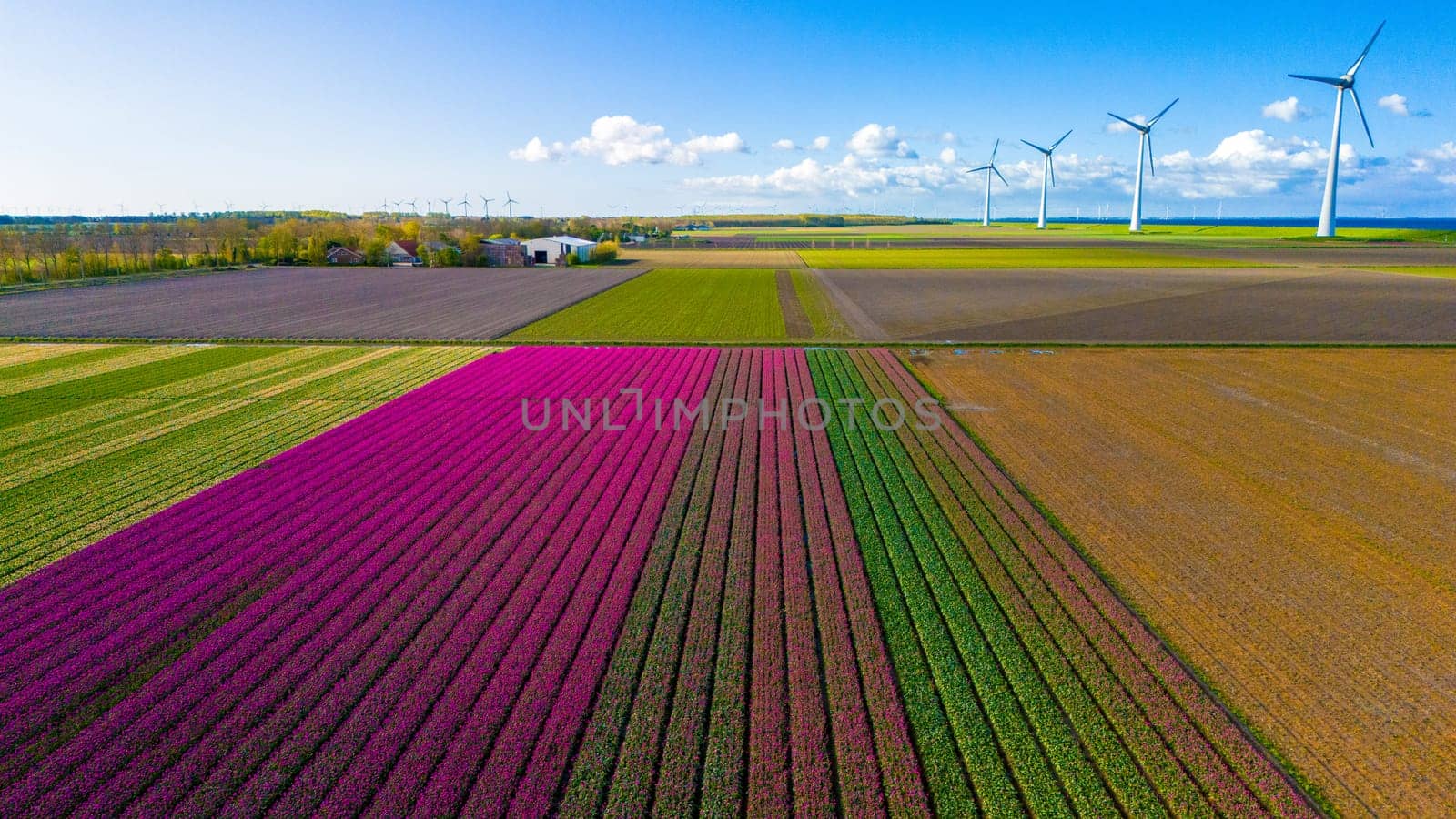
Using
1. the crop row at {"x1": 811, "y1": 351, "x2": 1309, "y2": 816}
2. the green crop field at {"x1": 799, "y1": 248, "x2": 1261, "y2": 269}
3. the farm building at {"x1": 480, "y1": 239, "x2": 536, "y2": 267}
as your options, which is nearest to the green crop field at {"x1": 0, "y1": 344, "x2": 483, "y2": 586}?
the crop row at {"x1": 811, "y1": 351, "x2": 1309, "y2": 816}

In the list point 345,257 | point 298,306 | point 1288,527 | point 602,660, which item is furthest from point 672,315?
point 345,257

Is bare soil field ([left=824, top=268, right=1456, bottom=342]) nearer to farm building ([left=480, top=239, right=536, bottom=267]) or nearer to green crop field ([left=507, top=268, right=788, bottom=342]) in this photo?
green crop field ([left=507, top=268, right=788, bottom=342])

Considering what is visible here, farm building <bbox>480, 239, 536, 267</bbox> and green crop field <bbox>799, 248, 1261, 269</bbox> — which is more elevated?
farm building <bbox>480, 239, 536, 267</bbox>

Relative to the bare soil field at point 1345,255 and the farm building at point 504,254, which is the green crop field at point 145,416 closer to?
the farm building at point 504,254

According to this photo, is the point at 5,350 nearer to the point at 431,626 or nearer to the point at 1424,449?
the point at 431,626

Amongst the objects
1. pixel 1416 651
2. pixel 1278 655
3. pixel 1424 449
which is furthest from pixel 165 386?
pixel 1424 449

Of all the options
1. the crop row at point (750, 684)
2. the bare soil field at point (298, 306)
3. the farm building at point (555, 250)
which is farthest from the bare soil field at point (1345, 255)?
the crop row at point (750, 684)
